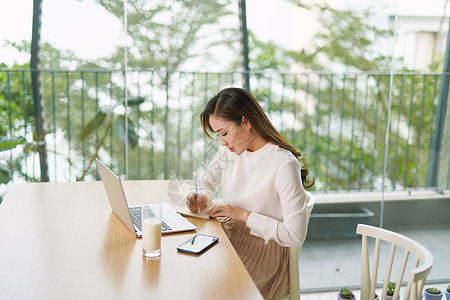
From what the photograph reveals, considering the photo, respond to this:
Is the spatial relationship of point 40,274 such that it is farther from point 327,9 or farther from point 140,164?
point 327,9

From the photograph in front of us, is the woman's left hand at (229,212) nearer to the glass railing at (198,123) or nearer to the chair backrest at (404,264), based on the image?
the chair backrest at (404,264)

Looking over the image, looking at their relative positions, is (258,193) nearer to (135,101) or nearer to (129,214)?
(129,214)

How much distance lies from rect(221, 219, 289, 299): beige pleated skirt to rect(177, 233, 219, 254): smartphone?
0.27m

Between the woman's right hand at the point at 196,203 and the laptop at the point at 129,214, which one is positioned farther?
the woman's right hand at the point at 196,203

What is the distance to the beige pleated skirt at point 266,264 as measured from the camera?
1.60 metres

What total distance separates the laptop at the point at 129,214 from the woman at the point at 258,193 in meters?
0.10

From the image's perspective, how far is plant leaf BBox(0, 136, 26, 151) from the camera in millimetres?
2618

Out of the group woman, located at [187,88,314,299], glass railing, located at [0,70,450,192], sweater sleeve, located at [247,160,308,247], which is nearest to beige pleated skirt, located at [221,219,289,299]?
woman, located at [187,88,314,299]

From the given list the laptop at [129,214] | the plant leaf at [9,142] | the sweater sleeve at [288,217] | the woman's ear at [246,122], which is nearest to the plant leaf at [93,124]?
the plant leaf at [9,142]

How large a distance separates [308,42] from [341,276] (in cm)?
141

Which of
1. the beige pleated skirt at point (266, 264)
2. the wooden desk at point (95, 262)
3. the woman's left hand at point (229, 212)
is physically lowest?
the beige pleated skirt at point (266, 264)

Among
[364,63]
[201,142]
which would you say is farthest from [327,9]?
[201,142]

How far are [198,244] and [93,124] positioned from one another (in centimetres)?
158

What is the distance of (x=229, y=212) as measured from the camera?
1.61 meters
